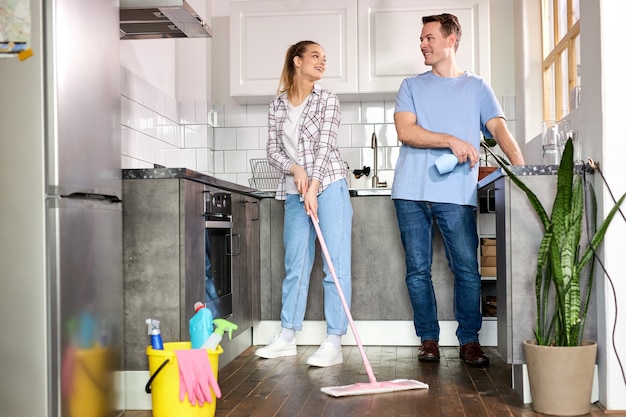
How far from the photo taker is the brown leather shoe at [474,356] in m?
3.64

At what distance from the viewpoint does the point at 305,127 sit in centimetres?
376

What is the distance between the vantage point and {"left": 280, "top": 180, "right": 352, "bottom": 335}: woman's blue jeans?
3732 millimetres

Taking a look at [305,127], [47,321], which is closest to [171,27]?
[305,127]

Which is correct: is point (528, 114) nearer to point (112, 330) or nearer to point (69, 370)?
point (112, 330)

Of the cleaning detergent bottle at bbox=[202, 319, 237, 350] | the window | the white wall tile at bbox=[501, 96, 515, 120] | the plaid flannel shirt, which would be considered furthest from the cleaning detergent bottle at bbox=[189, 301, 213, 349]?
the white wall tile at bbox=[501, 96, 515, 120]

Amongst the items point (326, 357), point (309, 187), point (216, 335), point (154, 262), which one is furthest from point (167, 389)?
point (309, 187)

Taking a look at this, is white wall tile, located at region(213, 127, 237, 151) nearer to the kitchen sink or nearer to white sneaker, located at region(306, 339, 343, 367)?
the kitchen sink

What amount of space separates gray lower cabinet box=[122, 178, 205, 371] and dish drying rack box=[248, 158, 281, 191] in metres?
2.37

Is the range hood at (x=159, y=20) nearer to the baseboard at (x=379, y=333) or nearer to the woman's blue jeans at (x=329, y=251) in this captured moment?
the woman's blue jeans at (x=329, y=251)

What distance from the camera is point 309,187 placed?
3648 mm

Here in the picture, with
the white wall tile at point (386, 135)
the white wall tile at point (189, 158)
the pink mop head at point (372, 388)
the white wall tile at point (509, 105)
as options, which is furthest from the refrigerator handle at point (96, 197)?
the white wall tile at point (509, 105)

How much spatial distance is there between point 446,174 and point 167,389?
164 cm

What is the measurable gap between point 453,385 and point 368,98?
2505 millimetres

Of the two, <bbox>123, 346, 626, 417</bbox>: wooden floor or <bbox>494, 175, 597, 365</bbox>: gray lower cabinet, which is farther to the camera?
<bbox>494, 175, 597, 365</bbox>: gray lower cabinet
